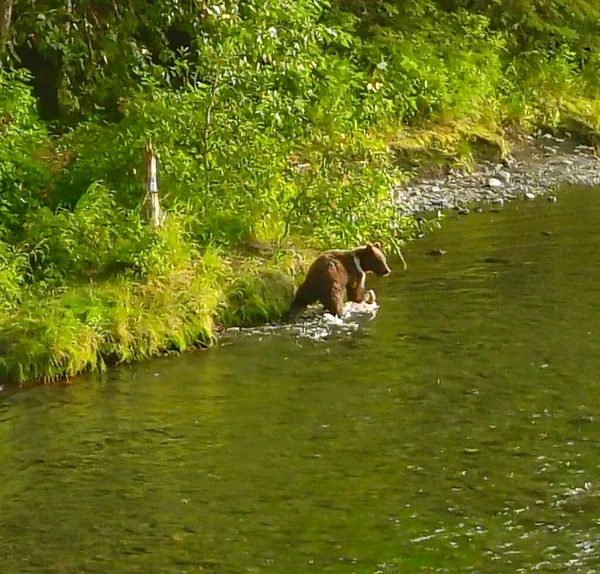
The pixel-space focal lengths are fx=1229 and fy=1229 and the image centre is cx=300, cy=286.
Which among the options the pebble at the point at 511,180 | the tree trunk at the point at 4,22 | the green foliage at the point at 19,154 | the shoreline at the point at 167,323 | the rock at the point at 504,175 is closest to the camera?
the shoreline at the point at 167,323

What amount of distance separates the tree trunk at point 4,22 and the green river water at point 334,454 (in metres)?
5.33

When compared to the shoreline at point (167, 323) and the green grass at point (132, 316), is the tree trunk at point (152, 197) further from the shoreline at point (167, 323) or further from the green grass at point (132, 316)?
the shoreline at point (167, 323)

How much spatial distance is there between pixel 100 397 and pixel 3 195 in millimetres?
3777

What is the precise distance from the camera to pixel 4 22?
1352 centimetres

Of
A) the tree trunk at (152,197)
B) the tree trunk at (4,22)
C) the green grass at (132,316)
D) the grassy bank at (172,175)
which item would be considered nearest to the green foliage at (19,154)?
the grassy bank at (172,175)

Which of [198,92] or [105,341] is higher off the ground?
[198,92]

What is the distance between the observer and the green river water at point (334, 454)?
607 centimetres

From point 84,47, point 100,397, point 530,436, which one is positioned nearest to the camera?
point 530,436

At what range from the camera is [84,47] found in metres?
13.2

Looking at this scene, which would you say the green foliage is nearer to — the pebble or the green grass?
the green grass

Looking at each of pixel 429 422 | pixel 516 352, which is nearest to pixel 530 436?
pixel 429 422

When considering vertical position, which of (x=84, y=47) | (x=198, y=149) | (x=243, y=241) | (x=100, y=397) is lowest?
(x=100, y=397)

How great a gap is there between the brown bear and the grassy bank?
1.06 ft

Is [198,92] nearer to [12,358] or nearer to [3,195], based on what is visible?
[3,195]
